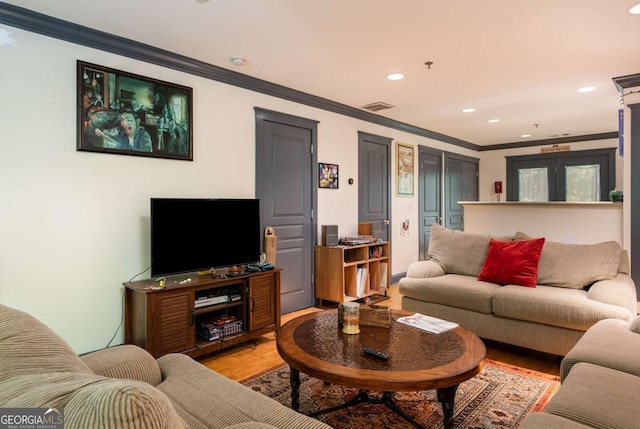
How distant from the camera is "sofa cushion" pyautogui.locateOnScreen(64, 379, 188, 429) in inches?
23.2

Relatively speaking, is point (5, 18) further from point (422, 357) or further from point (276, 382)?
point (422, 357)

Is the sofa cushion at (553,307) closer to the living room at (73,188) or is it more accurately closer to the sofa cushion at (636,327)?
the sofa cushion at (636,327)

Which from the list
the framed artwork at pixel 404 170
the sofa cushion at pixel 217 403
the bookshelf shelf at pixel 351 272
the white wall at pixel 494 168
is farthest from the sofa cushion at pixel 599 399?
the white wall at pixel 494 168

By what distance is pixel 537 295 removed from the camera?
9.25 feet

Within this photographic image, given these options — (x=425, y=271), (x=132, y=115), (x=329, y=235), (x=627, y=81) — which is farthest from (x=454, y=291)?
(x=132, y=115)

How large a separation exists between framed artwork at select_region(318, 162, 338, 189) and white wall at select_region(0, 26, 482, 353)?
138 centimetres

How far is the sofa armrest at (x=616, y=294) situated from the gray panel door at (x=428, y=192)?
3.53 meters

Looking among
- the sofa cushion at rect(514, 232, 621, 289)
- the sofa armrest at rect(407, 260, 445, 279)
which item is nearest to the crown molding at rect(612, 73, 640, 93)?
the sofa cushion at rect(514, 232, 621, 289)

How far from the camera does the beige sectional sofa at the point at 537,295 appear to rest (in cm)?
264

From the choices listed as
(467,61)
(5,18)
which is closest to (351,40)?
(467,61)

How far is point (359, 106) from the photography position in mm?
4789

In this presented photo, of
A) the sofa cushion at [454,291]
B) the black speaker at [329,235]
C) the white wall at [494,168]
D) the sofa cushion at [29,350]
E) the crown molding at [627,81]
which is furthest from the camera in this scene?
the white wall at [494,168]

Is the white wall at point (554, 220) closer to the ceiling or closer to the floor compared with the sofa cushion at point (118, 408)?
closer to the ceiling

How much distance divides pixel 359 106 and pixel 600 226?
302 cm
